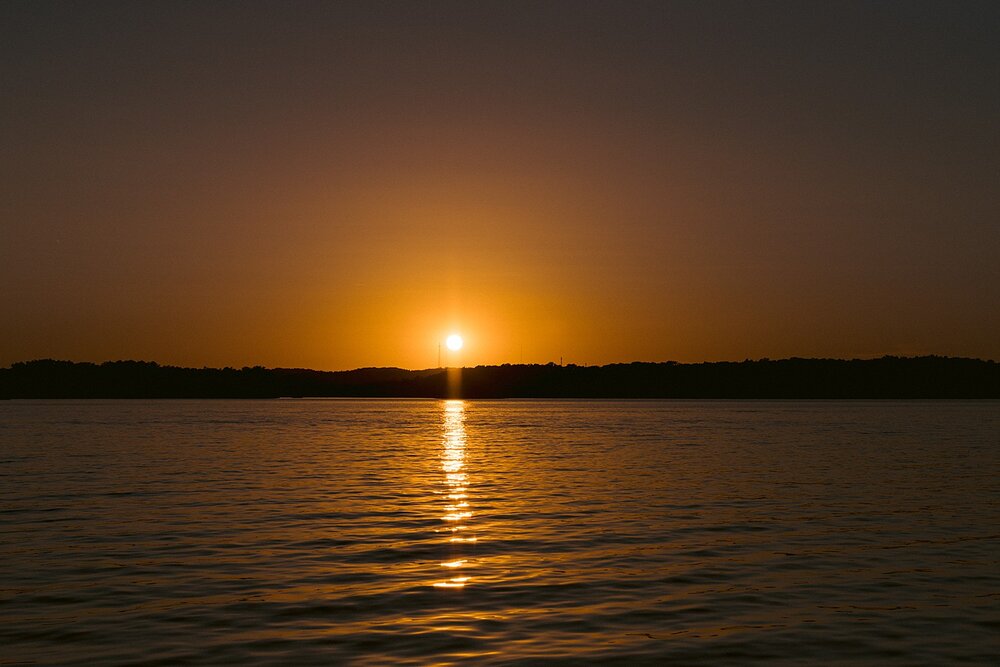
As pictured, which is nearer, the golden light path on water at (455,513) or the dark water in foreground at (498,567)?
the dark water in foreground at (498,567)

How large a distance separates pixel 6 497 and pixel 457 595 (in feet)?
89.4

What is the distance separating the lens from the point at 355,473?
53562 millimetres

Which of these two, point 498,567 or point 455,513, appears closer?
point 498,567

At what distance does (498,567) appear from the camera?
79.7ft

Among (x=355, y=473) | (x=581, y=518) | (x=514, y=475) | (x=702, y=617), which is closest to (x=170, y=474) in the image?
(x=355, y=473)

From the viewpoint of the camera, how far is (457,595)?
20875 mm

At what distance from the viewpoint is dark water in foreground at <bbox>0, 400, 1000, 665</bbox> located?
55.9 feet

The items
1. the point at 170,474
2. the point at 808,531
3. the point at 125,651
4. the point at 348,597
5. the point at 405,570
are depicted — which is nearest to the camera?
the point at 125,651

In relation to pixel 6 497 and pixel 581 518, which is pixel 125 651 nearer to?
pixel 581 518

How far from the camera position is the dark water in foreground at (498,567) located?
17031mm

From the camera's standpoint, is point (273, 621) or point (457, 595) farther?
point (457, 595)

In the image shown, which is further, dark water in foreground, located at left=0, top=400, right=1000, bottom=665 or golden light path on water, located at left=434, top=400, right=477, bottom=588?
golden light path on water, located at left=434, top=400, right=477, bottom=588

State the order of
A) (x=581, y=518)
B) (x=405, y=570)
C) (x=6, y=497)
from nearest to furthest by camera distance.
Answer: (x=405, y=570) < (x=581, y=518) < (x=6, y=497)

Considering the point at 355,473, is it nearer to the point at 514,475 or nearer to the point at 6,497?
the point at 514,475
